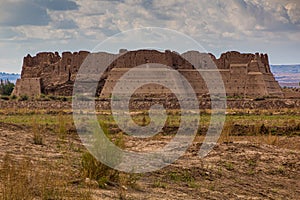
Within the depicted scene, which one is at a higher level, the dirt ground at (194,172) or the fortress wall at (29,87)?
the fortress wall at (29,87)

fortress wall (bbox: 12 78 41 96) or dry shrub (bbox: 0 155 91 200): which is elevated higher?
fortress wall (bbox: 12 78 41 96)

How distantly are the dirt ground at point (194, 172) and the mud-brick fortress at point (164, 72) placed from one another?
50571mm

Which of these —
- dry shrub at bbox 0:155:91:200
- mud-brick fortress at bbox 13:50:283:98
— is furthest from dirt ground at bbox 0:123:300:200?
mud-brick fortress at bbox 13:50:283:98

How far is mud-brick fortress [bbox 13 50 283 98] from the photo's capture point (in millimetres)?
68000

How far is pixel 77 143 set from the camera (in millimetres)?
15102

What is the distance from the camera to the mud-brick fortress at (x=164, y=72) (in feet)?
223

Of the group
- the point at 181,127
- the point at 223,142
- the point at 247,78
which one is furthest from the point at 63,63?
the point at 223,142

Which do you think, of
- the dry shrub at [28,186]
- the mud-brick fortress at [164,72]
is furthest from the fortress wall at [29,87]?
the dry shrub at [28,186]

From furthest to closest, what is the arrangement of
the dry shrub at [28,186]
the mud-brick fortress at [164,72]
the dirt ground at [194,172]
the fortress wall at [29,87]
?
the fortress wall at [29,87], the mud-brick fortress at [164,72], the dirt ground at [194,172], the dry shrub at [28,186]

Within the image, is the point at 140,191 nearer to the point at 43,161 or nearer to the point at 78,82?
the point at 43,161

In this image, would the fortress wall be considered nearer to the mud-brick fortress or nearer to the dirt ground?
the mud-brick fortress

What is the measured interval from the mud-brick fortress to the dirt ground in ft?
166

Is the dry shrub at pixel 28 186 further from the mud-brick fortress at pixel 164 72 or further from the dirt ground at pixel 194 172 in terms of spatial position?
the mud-brick fortress at pixel 164 72

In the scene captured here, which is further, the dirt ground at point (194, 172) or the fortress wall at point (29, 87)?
the fortress wall at point (29, 87)
